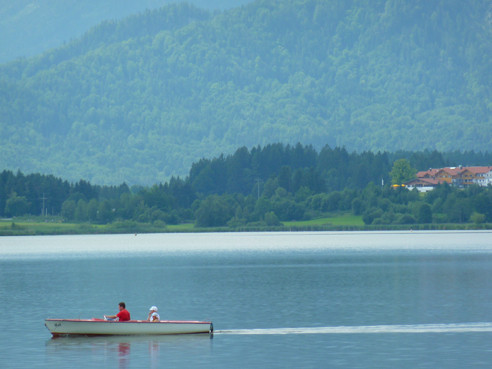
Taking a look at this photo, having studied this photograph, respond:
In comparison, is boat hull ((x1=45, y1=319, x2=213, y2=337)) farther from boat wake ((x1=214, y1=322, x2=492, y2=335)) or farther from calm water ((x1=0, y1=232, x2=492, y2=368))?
boat wake ((x1=214, y1=322, x2=492, y2=335))

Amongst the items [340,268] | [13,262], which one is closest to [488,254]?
[340,268]

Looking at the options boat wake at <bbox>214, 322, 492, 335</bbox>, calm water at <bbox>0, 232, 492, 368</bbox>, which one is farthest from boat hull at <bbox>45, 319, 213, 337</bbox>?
boat wake at <bbox>214, 322, 492, 335</bbox>

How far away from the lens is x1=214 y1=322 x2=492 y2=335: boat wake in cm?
6844

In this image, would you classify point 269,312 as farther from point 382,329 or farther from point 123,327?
point 123,327

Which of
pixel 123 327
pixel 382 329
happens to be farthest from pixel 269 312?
pixel 123 327

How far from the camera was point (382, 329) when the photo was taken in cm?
6950

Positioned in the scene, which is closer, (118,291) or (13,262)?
(118,291)

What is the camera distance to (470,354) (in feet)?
192

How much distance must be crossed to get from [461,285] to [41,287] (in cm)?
4999

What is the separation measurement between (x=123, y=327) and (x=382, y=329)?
63.4 feet

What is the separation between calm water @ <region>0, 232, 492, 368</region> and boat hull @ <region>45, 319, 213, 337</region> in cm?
56

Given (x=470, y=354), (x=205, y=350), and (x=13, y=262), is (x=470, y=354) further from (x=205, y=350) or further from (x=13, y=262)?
(x=13, y=262)

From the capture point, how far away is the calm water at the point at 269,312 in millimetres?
58750

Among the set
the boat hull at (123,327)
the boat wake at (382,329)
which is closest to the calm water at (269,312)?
the boat wake at (382,329)
